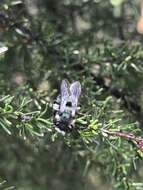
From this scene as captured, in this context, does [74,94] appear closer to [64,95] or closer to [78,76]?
[64,95]

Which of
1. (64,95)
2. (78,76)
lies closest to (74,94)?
(64,95)

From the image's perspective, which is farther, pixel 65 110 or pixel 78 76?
pixel 78 76

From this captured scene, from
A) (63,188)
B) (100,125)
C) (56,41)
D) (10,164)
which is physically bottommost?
(63,188)

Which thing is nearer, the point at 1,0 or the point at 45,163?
the point at 1,0

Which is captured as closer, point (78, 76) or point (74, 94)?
point (74, 94)

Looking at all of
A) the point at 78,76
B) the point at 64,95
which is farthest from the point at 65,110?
the point at 78,76

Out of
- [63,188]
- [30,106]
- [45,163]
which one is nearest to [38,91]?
[30,106]

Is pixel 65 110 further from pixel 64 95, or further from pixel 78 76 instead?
pixel 78 76

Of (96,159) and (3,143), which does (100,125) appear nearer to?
(96,159)
